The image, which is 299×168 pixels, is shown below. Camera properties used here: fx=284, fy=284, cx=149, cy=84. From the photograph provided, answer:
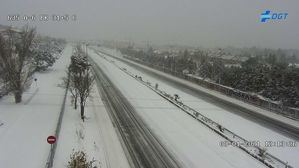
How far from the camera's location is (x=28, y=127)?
26438mm

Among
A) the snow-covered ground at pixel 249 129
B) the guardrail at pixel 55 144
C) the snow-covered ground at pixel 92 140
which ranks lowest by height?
the snow-covered ground at pixel 249 129

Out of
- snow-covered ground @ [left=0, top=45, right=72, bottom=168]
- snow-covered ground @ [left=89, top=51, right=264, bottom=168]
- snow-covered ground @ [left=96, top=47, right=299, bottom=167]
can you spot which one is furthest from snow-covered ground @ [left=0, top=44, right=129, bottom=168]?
snow-covered ground @ [left=96, top=47, right=299, bottom=167]

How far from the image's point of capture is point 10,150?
20859mm

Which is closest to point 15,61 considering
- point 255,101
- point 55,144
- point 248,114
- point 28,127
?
point 28,127

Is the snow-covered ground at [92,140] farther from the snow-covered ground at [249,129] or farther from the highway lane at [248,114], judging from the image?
the highway lane at [248,114]

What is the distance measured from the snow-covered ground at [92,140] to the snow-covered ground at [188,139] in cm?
448

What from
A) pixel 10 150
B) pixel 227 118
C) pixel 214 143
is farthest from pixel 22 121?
pixel 227 118

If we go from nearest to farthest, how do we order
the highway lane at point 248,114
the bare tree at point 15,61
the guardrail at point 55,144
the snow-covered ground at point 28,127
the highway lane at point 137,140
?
1. the guardrail at point 55,144
2. the snow-covered ground at point 28,127
3. the highway lane at point 137,140
4. the highway lane at point 248,114
5. the bare tree at point 15,61

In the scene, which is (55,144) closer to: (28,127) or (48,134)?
(48,134)

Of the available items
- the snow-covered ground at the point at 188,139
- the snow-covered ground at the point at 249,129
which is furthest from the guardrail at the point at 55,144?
the snow-covered ground at the point at 249,129

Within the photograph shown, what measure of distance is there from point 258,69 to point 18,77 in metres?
41.2

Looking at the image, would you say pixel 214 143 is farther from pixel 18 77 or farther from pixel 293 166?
pixel 18 77

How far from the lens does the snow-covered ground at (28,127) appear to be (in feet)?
64.7

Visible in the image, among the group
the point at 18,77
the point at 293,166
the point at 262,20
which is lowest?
the point at 293,166
